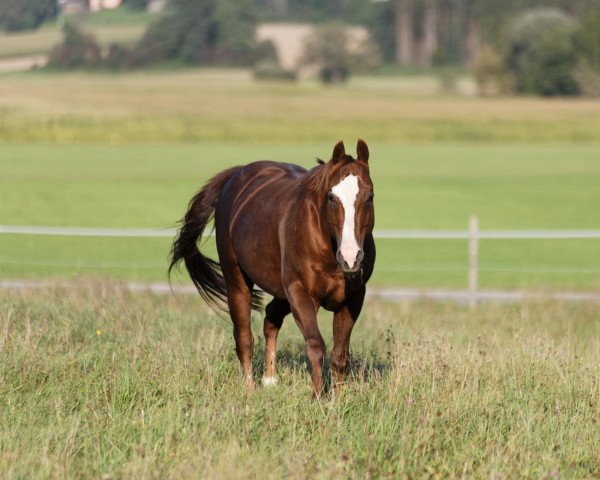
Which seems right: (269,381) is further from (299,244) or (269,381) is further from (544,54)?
(544,54)

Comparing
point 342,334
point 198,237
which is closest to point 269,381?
point 342,334

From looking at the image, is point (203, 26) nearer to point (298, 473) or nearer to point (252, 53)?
point (252, 53)

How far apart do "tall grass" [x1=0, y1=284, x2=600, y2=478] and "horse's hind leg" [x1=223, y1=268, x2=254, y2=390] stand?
0.43ft

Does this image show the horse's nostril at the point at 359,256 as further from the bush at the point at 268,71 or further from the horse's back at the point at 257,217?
the bush at the point at 268,71

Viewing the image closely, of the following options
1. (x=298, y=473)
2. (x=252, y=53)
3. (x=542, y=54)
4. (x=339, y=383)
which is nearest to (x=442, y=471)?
(x=298, y=473)

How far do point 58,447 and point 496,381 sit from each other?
2.74 m

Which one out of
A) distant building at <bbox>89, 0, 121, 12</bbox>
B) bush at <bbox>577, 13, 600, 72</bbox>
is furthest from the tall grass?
bush at <bbox>577, 13, 600, 72</bbox>

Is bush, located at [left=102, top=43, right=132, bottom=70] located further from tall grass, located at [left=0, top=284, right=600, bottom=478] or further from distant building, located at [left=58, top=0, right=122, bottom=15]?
tall grass, located at [left=0, top=284, right=600, bottom=478]

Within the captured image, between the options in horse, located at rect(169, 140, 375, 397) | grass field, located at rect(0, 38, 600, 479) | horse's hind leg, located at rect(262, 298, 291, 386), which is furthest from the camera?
horse's hind leg, located at rect(262, 298, 291, 386)

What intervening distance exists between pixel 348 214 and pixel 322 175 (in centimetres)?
42

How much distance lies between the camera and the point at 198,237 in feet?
29.0

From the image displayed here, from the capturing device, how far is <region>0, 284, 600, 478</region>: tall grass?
5191 mm

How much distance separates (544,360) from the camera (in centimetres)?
725

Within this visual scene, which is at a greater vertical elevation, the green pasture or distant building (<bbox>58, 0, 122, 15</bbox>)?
distant building (<bbox>58, 0, 122, 15</bbox>)
